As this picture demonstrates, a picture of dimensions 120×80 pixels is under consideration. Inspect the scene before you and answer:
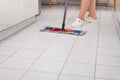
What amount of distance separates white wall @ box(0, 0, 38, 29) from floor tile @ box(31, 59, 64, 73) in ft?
2.14

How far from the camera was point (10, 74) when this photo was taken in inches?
59.3

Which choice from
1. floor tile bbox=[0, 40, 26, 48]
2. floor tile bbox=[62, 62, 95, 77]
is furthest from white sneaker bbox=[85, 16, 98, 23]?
floor tile bbox=[62, 62, 95, 77]

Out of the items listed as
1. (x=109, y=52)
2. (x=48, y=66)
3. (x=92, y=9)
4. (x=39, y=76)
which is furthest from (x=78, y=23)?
(x=39, y=76)

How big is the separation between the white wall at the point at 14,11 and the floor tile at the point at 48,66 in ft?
2.14

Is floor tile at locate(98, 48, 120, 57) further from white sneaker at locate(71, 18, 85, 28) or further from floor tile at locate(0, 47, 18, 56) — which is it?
white sneaker at locate(71, 18, 85, 28)

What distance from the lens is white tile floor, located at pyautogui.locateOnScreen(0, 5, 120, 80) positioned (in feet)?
5.00

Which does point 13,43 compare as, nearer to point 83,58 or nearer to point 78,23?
point 83,58

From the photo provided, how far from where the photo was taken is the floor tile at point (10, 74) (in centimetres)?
145

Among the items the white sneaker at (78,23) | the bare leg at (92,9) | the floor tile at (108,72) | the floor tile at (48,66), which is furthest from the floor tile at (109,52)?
the bare leg at (92,9)

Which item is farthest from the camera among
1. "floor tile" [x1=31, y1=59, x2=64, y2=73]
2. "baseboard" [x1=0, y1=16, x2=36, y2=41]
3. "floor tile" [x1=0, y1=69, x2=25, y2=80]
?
"baseboard" [x1=0, y1=16, x2=36, y2=41]

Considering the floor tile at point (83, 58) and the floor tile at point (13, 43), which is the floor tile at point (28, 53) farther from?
the floor tile at point (83, 58)

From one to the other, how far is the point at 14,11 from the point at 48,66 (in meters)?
0.95

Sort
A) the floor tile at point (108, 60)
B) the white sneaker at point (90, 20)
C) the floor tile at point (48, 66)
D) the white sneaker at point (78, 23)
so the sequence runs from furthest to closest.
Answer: the white sneaker at point (90, 20) < the white sneaker at point (78, 23) < the floor tile at point (108, 60) < the floor tile at point (48, 66)

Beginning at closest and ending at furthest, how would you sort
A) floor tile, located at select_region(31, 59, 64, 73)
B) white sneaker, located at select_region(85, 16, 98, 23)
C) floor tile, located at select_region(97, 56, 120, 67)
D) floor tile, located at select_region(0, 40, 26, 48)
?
floor tile, located at select_region(31, 59, 64, 73)
floor tile, located at select_region(97, 56, 120, 67)
floor tile, located at select_region(0, 40, 26, 48)
white sneaker, located at select_region(85, 16, 98, 23)
